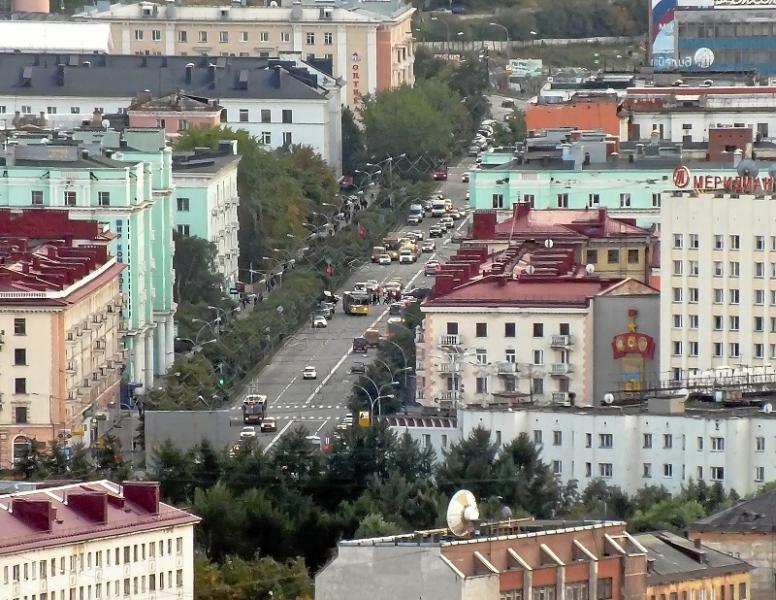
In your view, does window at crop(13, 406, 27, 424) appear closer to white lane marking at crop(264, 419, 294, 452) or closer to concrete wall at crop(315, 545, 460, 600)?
white lane marking at crop(264, 419, 294, 452)

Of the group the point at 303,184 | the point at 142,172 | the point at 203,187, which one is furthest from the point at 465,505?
the point at 303,184

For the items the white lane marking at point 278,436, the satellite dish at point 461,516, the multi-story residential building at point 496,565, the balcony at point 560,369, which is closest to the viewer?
the multi-story residential building at point 496,565

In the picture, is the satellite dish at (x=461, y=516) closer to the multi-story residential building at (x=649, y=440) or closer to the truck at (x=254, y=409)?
the multi-story residential building at (x=649, y=440)

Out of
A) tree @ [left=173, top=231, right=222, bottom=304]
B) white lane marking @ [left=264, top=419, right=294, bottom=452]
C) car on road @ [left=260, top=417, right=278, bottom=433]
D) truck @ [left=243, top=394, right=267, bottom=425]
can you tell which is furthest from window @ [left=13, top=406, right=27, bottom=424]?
tree @ [left=173, top=231, right=222, bottom=304]

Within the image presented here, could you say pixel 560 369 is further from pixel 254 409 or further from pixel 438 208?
pixel 438 208

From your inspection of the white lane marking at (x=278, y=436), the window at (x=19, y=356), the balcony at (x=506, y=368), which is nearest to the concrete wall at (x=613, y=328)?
the balcony at (x=506, y=368)

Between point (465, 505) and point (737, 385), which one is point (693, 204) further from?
point (465, 505)

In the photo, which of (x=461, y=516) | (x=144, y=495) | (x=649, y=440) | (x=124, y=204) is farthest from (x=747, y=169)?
(x=461, y=516)
